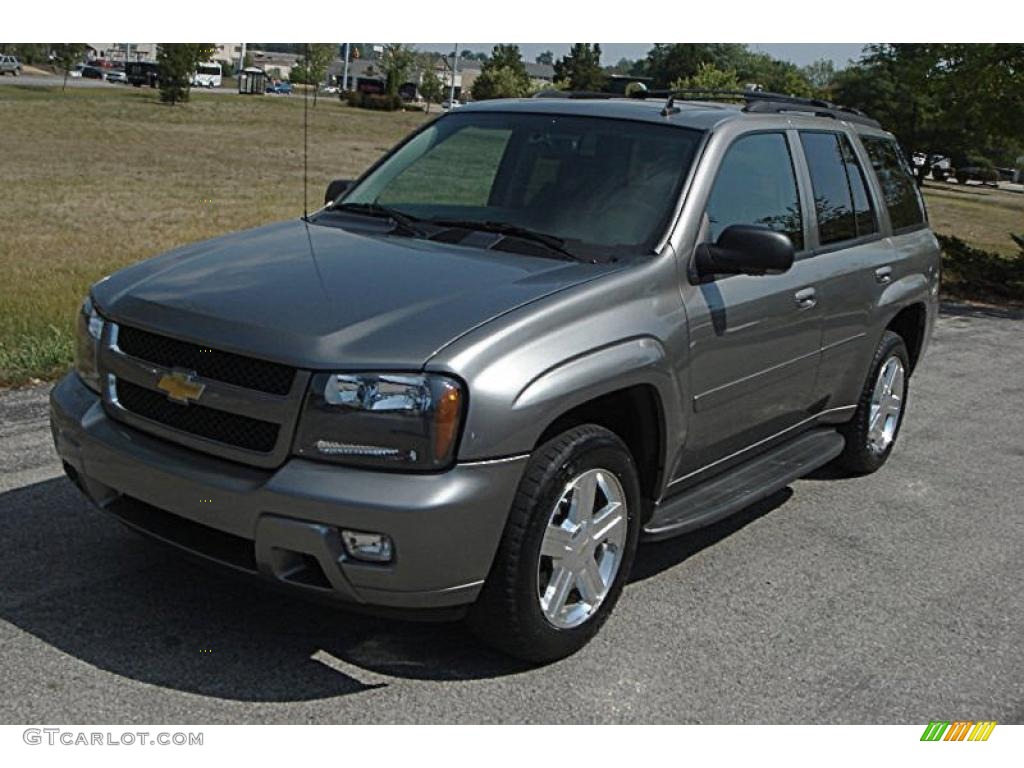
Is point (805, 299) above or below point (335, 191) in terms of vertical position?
below

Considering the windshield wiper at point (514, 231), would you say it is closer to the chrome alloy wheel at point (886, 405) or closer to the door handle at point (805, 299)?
the door handle at point (805, 299)

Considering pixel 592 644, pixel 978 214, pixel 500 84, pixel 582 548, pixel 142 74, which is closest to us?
pixel 582 548

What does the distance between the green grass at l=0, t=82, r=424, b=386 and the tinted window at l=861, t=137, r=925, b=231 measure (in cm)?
491

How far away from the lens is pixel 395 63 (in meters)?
72.9

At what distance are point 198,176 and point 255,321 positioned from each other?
1052 inches

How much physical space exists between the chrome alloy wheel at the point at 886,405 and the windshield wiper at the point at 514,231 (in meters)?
2.47

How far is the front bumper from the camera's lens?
3516mm

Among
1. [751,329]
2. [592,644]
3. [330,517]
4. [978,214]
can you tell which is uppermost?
[751,329]

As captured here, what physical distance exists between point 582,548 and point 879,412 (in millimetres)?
3061

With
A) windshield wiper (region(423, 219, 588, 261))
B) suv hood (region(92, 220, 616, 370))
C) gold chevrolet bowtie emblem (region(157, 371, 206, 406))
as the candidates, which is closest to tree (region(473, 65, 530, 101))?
windshield wiper (region(423, 219, 588, 261))

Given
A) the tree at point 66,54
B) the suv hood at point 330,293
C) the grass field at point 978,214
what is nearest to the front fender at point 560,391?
the suv hood at point 330,293

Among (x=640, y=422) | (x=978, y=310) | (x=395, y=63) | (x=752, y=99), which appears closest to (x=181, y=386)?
(x=640, y=422)

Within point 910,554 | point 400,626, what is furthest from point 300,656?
point 910,554
